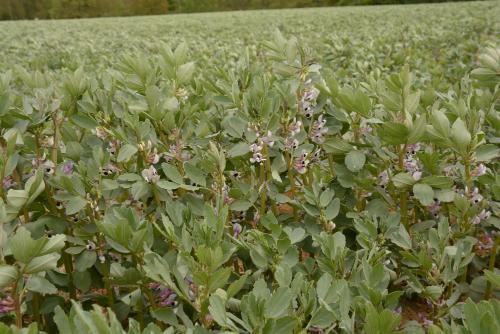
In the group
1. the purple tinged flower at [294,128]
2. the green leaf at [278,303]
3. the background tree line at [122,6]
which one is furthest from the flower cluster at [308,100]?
the background tree line at [122,6]

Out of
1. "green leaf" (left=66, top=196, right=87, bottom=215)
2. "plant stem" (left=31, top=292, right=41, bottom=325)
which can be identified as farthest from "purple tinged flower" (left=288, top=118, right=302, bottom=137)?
"plant stem" (left=31, top=292, right=41, bottom=325)

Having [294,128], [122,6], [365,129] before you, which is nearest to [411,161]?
[365,129]

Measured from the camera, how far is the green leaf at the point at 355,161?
1.53m

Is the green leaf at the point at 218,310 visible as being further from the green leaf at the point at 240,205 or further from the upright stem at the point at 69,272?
the upright stem at the point at 69,272

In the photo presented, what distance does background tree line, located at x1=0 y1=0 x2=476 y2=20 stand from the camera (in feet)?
149

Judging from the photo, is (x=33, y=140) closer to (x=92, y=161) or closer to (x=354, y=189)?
(x=92, y=161)

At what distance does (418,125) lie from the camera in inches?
56.1

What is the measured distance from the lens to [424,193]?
4.67 ft

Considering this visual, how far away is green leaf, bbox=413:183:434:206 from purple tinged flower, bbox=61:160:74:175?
3.16ft

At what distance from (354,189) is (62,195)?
0.86 meters

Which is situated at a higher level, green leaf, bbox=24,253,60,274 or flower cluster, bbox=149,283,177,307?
green leaf, bbox=24,253,60,274

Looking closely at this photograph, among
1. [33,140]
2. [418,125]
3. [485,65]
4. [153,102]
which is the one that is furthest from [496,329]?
[33,140]

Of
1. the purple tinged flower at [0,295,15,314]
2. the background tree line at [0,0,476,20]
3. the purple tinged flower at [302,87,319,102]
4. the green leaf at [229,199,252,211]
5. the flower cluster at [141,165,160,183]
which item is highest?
the purple tinged flower at [302,87,319,102]

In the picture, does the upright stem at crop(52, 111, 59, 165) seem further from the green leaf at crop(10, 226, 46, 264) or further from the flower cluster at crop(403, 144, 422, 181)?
the flower cluster at crop(403, 144, 422, 181)
